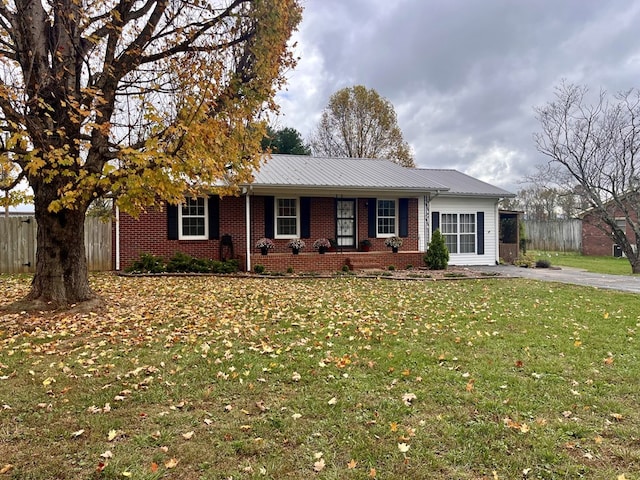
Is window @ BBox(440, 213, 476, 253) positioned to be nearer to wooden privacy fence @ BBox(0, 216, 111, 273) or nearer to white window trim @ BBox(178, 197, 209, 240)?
white window trim @ BBox(178, 197, 209, 240)

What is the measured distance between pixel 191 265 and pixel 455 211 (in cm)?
1123

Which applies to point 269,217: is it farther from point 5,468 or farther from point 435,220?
point 5,468

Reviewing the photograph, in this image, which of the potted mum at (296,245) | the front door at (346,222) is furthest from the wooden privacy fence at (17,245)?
the front door at (346,222)

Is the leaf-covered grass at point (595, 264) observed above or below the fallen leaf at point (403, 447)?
above

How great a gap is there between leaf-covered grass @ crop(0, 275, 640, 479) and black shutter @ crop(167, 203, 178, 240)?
6.74 meters

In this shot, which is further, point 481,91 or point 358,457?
point 481,91

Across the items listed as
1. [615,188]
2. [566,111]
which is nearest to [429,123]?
[566,111]

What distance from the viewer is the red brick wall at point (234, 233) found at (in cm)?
1362

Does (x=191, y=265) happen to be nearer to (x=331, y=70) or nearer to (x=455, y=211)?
(x=455, y=211)

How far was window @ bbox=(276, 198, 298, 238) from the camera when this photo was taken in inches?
592

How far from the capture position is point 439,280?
12164 mm

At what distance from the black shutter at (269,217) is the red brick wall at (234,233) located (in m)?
0.11

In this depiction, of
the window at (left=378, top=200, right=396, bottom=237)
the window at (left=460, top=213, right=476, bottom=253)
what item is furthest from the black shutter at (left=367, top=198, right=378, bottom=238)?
the window at (left=460, top=213, right=476, bottom=253)

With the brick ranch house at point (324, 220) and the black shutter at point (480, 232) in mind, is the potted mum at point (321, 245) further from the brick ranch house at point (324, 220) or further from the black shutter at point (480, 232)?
the black shutter at point (480, 232)
